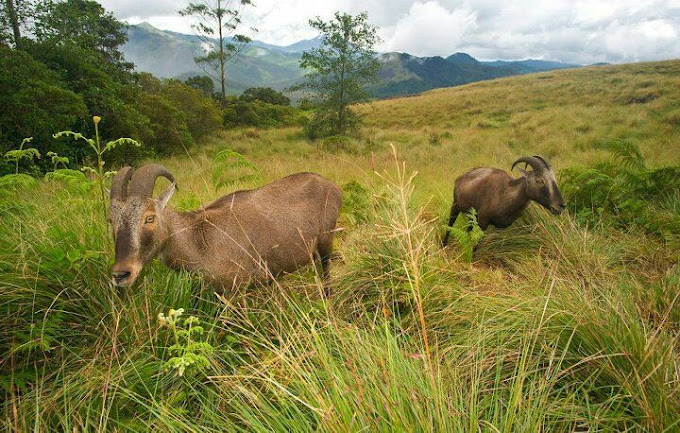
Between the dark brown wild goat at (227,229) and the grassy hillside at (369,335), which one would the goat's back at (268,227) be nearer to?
the dark brown wild goat at (227,229)

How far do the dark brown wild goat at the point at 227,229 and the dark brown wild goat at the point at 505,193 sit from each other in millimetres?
2829

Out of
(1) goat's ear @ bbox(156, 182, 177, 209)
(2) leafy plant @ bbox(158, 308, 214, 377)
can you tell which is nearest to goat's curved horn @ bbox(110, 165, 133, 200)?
(1) goat's ear @ bbox(156, 182, 177, 209)

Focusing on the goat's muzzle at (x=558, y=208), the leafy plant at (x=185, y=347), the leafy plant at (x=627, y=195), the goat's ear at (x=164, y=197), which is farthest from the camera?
the leafy plant at (x=627, y=195)

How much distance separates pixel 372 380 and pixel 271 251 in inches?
92.3

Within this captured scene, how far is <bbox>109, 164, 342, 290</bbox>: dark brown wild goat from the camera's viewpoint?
2.87 m

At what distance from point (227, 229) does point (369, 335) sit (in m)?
1.90

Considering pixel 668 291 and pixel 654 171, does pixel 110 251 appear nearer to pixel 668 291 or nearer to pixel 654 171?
pixel 668 291

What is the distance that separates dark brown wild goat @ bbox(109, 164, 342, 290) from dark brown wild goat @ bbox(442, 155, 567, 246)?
2829 millimetres

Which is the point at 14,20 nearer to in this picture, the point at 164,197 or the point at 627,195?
the point at 164,197

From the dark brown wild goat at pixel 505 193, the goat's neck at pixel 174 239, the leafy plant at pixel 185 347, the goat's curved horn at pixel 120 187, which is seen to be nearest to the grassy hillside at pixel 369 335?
the leafy plant at pixel 185 347

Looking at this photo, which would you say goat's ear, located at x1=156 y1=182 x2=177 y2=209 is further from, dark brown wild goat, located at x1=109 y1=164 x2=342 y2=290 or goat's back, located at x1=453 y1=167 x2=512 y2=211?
goat's back, located at x1=453 y1=167 x2=512 y2=211

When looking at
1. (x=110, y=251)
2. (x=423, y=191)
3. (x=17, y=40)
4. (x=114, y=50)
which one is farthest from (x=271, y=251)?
(x=114, y=50)

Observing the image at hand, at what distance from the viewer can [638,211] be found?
5820 mm

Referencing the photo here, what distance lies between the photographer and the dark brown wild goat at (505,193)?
18.3 feet
